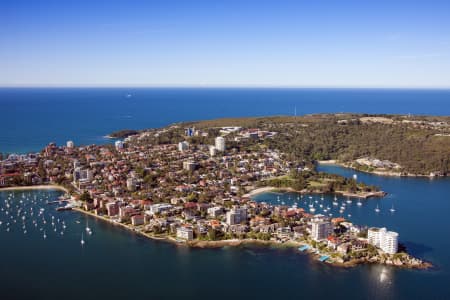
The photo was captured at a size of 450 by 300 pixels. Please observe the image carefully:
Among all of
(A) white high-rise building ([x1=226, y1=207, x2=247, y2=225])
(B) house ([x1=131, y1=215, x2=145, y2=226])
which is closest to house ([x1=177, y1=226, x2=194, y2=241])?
(A) white high-rise building ([x1=226, y1=207, x2=247, y2=225])

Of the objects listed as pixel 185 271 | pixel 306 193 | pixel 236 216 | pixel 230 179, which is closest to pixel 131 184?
pixel 230 179

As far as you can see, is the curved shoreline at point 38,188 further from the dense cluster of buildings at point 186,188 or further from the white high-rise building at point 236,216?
the white high-rise building at point 236,216

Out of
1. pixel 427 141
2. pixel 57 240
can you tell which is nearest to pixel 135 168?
pixel 57 240

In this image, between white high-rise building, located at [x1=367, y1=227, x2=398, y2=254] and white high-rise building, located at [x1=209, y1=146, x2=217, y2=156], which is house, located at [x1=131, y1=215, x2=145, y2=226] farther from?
white high-rise building, located at [x1=209, y1=146, x2=217, y2=156]

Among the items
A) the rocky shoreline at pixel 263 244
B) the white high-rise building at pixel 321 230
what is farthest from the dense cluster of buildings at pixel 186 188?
the rocky shoreline at pixel 263 244

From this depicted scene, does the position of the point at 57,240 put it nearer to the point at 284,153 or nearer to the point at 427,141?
the point at 284,153

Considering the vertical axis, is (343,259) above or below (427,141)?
below
